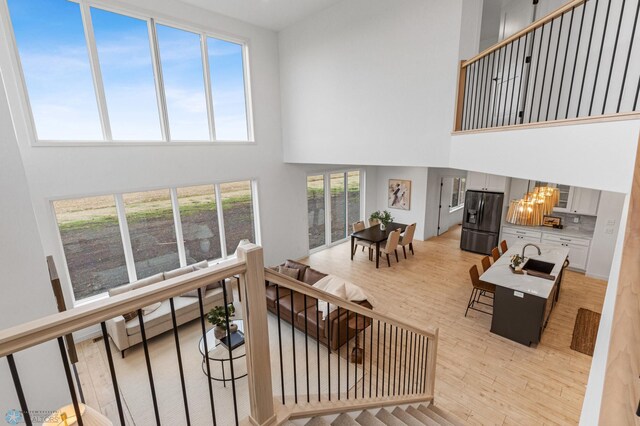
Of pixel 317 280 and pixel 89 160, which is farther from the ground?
pixel 89 160

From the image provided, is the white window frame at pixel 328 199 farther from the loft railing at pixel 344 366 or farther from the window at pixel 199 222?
the loft railing at pixel 344 366

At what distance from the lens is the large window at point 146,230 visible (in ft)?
14.5

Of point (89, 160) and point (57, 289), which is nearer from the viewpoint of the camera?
point (57, 289)

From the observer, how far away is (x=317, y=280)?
5.09 m

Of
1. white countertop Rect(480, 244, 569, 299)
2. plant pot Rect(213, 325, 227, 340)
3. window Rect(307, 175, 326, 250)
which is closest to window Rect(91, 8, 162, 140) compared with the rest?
plant pot Rect(213, 325, 227, 340)

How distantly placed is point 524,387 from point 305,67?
20.5 ft

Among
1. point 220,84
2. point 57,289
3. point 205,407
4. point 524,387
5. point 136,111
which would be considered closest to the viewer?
point 57,289

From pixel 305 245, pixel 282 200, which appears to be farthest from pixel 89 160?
pixel 305 245

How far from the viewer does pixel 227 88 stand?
568cm

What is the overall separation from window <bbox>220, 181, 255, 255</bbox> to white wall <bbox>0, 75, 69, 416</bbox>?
12.0ft

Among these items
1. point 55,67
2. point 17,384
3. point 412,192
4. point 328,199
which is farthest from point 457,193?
point 17,384

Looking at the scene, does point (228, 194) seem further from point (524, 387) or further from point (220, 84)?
point (524, 387)

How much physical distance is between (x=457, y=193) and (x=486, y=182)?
315 cm

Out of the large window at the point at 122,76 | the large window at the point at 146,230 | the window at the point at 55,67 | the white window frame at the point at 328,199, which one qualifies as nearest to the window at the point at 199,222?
the large window at the point at 146,230
